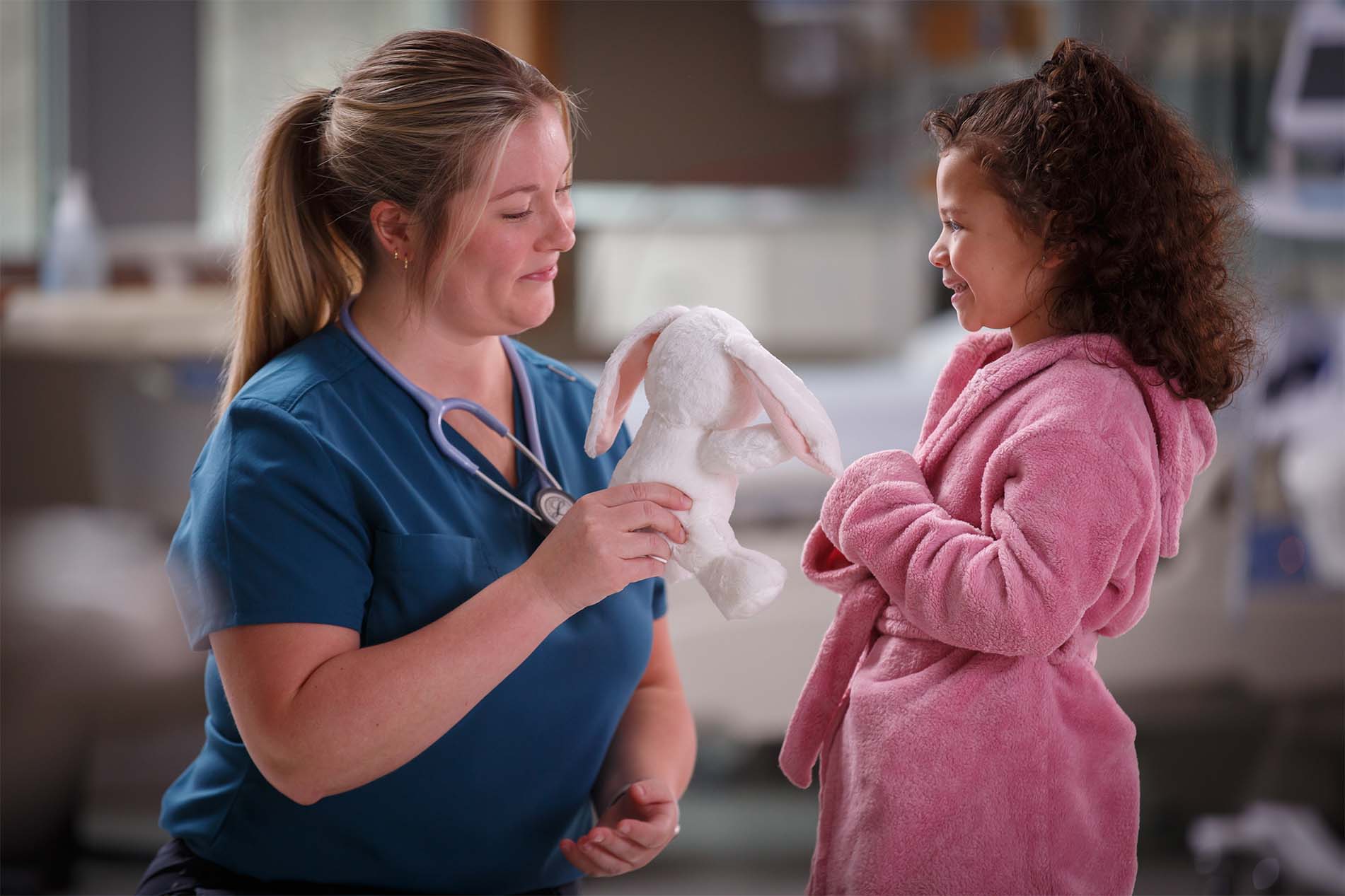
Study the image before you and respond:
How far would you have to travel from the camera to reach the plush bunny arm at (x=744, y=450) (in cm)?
86

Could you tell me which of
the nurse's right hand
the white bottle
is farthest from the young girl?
the white bottle

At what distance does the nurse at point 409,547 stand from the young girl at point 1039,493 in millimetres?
204

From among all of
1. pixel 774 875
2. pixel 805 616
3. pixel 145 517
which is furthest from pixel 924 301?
pixel 145 517

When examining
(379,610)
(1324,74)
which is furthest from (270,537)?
(1324,74)

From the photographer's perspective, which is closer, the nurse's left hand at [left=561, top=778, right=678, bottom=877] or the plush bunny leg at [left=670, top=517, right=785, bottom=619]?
the plush bunny leg at [left=670, top=517, right=785, bottom=619]

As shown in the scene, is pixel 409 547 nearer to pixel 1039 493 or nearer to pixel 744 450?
pixel 744 450

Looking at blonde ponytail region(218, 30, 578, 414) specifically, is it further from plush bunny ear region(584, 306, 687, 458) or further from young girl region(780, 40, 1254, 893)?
young girl region(780, 40, 1254, 893)

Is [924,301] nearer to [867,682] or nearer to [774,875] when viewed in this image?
[774,875]

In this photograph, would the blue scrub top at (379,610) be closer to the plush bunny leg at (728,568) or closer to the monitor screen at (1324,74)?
the plush bunny leg at (728,568)

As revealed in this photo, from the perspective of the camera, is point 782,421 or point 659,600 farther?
point 659,600

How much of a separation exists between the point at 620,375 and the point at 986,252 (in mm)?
291

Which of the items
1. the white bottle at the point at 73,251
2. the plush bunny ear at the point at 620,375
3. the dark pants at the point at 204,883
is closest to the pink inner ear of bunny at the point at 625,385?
the plush bunny ear at the point at 620,375

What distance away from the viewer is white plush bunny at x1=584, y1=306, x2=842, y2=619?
33.4 inches

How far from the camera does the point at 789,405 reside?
832 millimetres
